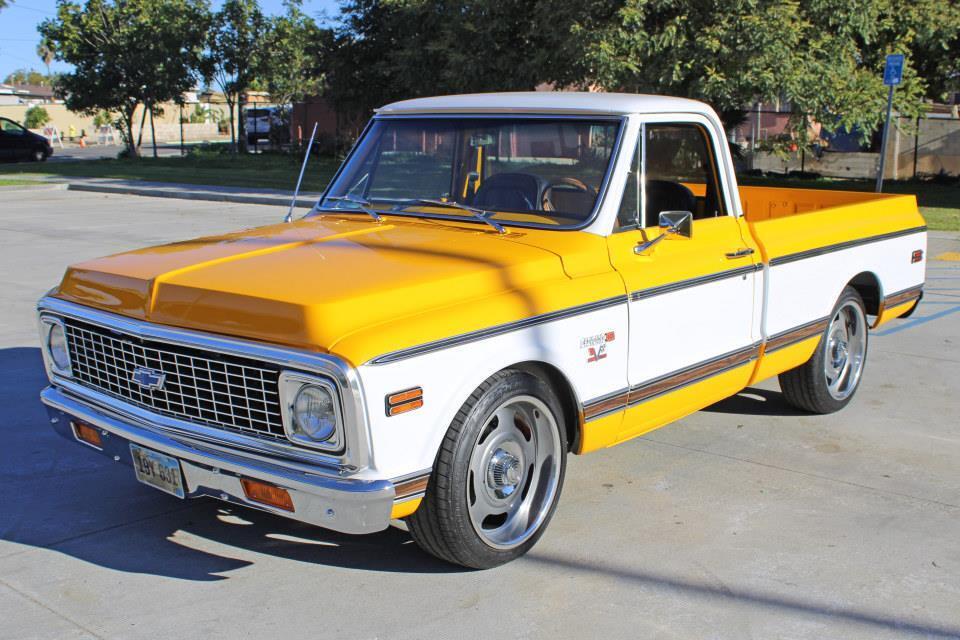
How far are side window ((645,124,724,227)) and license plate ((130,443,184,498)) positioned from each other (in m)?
2.70

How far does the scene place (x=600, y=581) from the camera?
165 inches

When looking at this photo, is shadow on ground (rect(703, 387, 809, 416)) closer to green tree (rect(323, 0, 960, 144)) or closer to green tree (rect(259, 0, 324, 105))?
green tree (rect(323, 0, 960, 144))

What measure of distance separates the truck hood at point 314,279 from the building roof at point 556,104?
2.40 feet

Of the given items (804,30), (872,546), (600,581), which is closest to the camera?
(600,581)

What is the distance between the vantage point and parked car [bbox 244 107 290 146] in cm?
4012

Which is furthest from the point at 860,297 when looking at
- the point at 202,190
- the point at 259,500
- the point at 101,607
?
the point at 202,190

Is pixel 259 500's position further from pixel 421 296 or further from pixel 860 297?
pixel 860 297

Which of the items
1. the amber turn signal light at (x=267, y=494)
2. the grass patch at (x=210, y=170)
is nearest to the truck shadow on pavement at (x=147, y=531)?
the amber turn signal light at (x=267, y=494)

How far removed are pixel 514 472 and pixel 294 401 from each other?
110cm

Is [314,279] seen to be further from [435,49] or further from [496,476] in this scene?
[435,49]

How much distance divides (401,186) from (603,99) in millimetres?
1150

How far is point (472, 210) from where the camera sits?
5117 millimetres

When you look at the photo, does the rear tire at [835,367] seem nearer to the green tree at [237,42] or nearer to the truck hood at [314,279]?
the truck hood at [314,279]

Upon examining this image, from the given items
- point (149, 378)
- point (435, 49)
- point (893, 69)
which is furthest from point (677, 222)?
point (435, 49)
